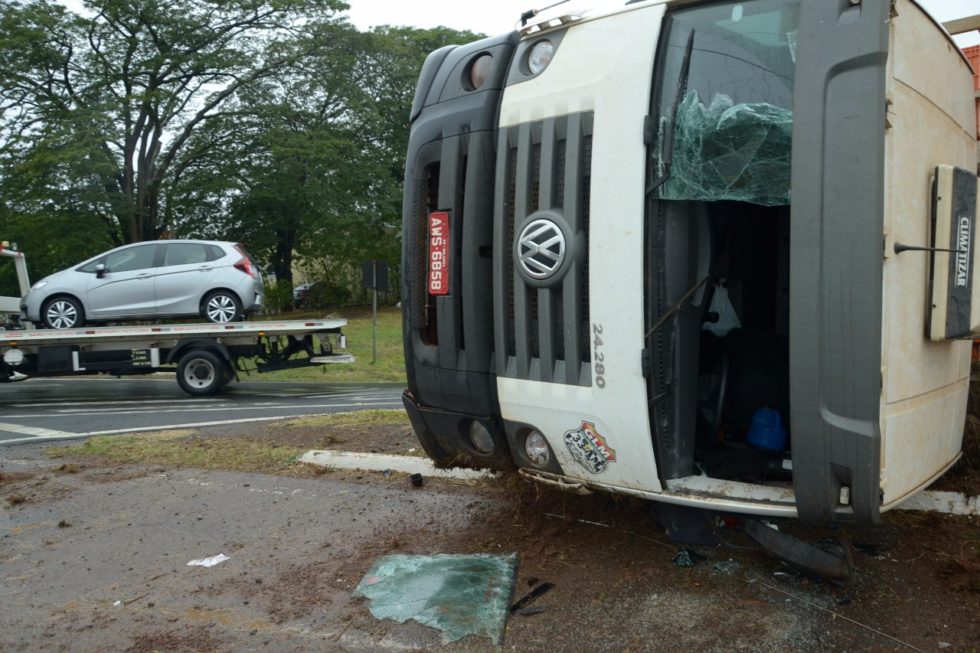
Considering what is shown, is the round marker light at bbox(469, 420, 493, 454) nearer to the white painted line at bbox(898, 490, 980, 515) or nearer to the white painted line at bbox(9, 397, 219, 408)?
the white painted line at bbox(898, 490, 980, 515)

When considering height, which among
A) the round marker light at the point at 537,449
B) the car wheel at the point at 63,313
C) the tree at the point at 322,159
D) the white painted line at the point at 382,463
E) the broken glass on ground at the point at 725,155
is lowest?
the white painted line at the point at 382,463

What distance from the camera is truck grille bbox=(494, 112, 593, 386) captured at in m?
3.40

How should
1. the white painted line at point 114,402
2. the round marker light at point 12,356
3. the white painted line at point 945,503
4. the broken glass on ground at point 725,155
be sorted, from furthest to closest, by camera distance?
1. the round marker light at point 12,356
2. the white painted line at point 114,402
3. the white painted line at point 945,503
4. the broken glass on ground at point 725,155

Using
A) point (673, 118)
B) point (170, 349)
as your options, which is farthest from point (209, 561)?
point (170, 349)

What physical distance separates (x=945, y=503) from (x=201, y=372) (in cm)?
1065

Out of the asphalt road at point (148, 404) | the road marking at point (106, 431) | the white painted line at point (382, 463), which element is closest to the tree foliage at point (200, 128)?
the asphalt road at point (148, 404)

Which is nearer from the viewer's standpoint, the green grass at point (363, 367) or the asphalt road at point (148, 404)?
the asphalt road at point (148, 404)

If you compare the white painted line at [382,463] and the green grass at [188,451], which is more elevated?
the white painted line at [382,463]

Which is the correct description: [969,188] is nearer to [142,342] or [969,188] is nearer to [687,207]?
[687,207]

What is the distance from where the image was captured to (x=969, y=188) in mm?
3348

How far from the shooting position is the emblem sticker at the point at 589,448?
3416 millimetres

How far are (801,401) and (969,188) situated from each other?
4.05 ft

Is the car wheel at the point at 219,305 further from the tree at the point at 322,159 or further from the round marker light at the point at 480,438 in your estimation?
the tree at the point at 322,159

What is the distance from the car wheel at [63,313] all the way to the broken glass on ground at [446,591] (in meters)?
10.4
